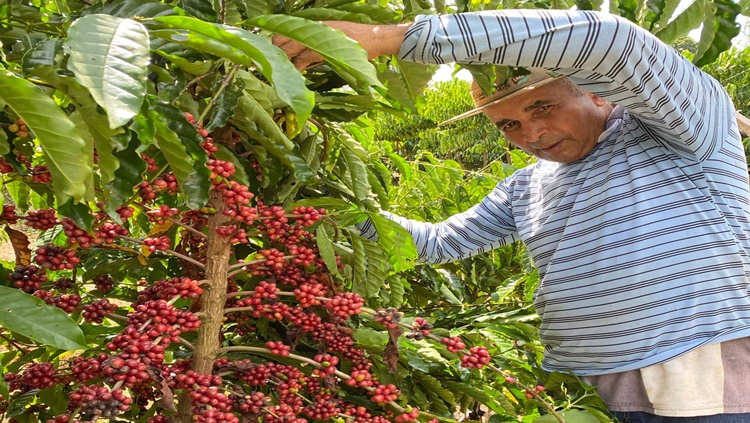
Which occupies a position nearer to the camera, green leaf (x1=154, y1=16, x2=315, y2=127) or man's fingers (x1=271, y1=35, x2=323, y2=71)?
green leaf (x1=154, y1=16, x2=315, y2=127)

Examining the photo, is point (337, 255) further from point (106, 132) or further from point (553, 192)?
point (106, 132)

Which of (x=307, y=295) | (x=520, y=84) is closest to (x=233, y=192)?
(x=307, y=295)

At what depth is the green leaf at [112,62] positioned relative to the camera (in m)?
0.61

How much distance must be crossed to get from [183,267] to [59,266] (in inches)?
14.2

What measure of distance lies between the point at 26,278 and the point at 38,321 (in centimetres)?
19

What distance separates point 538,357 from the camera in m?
2.10

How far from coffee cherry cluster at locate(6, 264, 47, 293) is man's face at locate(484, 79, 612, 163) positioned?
1.31m

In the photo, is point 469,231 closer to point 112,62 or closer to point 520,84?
point 520,84

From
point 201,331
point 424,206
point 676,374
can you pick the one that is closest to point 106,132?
point 201,331

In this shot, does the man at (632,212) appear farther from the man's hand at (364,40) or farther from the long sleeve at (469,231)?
the long sleeve at (469,231)

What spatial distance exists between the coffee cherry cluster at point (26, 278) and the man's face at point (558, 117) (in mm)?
1310

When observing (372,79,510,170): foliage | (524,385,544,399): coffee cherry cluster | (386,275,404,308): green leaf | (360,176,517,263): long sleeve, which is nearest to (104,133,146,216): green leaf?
(524,385,544,399): coffee cherry cluster

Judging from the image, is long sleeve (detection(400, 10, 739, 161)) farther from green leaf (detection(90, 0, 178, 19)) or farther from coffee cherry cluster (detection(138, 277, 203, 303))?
coffee cherry cluster (detection(138, 277, 203, 303))

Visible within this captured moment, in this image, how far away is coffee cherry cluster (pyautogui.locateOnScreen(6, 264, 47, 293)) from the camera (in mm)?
1158
